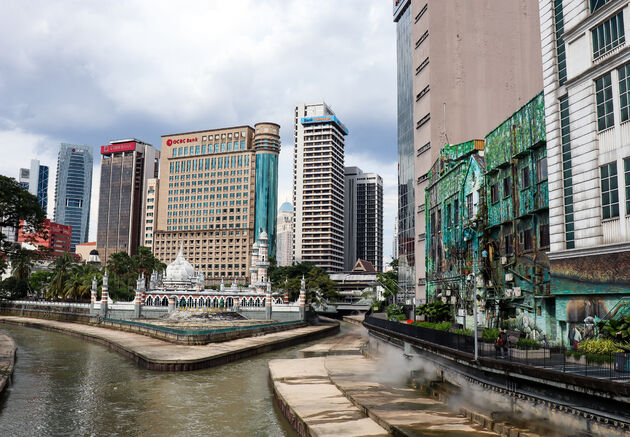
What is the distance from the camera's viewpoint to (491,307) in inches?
1463

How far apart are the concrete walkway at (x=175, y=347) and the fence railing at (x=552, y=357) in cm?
1981

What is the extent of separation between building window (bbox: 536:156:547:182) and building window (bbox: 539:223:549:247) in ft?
9.03

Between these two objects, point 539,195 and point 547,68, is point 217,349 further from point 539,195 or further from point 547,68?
point 547,68

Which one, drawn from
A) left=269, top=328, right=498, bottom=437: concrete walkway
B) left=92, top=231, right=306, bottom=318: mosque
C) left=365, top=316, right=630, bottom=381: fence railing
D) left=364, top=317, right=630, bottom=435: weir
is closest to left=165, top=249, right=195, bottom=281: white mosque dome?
left=92, top=231, right=306, bottom=318: mosque

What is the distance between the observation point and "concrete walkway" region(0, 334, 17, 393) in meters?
32.4

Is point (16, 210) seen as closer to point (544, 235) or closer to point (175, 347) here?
point (175, 347)

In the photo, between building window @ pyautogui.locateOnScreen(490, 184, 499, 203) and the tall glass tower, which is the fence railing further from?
the tall glass tower

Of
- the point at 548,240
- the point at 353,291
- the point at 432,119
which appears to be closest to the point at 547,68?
the point at 548,240

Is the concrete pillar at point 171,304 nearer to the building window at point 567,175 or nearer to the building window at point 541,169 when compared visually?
the building window at point 541,169

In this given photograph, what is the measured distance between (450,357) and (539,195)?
36.6ft

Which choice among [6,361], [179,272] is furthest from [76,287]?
[6,361]

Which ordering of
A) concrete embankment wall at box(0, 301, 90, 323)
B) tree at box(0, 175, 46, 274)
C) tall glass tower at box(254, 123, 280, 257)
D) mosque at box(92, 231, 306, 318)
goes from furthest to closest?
tall glass tower at box(254, 123, 280, 257) → concrete embankment wall at box(0, 301, 90, 323) → mosque at box(92, 231, 306, 318) → tree at box(0, 175, 46, 274)

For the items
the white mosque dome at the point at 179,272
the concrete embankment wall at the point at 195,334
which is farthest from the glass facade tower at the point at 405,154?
the white mosque dome at the point at 179,272

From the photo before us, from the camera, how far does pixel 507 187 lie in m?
36.1
